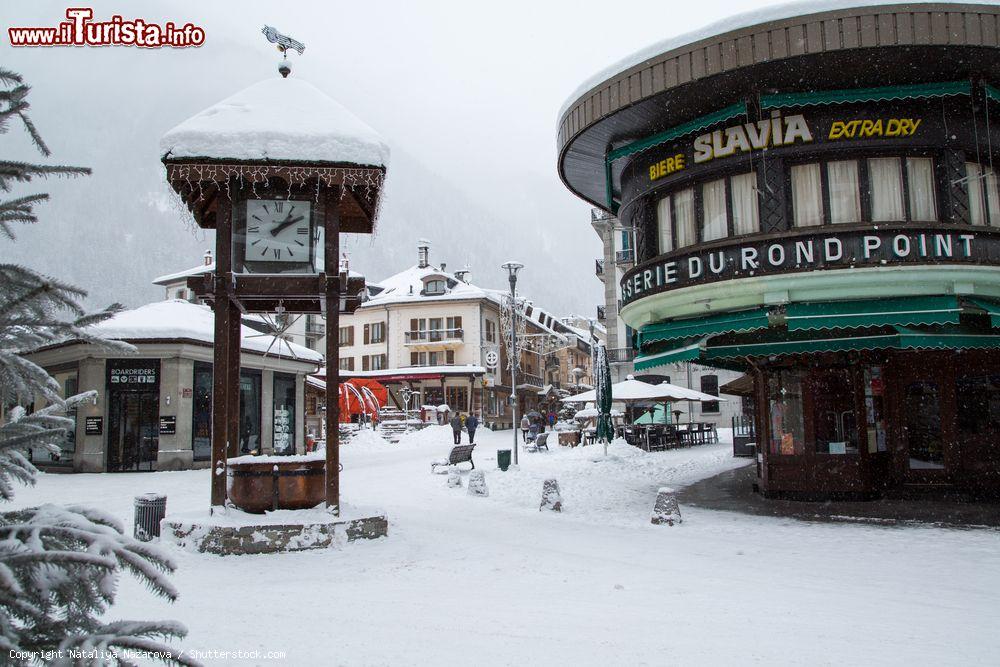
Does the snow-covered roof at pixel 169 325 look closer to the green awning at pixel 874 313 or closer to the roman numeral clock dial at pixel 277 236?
the roman numeral clock dial at pixel 277 236

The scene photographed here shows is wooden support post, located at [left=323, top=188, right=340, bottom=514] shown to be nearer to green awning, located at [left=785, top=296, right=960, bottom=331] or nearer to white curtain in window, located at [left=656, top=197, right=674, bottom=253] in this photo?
white curtain in window, located at [left=656, top=197, right=674, bottom=253]

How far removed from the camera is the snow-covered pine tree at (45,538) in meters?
2.23

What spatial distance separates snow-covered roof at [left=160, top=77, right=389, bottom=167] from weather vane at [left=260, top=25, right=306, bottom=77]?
100 cm

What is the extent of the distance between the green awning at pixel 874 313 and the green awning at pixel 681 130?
338cm

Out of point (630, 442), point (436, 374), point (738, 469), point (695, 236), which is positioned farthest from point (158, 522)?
point (436, 374)

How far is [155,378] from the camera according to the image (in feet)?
75.6

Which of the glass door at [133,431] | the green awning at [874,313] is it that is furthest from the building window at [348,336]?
the green awning at [874,313]

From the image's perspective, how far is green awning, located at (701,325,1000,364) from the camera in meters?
11.7

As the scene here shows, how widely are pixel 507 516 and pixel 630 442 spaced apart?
1971 cm

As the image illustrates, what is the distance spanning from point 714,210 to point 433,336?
44.4 meters

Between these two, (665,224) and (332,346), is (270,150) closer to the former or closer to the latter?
(332,346)

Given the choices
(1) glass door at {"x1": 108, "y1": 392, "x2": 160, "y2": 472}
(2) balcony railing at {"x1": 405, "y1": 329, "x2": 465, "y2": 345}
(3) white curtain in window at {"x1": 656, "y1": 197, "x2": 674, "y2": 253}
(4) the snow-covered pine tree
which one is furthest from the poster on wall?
(2) balcony railing at {"x1": 405, "y1": 329, "x2": 465, "y2": 345}

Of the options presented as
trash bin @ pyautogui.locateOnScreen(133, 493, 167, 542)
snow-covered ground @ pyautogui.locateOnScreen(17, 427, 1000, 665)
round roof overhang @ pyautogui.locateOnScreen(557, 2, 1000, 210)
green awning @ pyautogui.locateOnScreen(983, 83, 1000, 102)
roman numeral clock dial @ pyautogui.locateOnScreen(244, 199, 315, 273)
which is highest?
round roof overhang @ pyautogui.locateOnScreen(557, 2, 1000, 210)

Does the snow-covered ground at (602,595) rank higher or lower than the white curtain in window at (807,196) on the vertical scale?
lower
